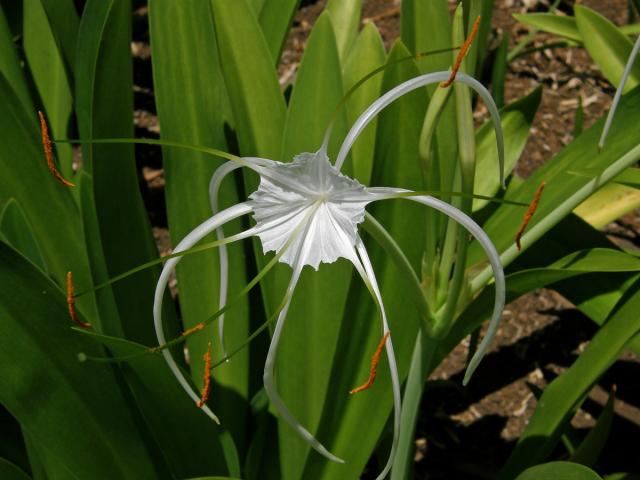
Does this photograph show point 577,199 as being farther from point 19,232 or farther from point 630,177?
point 19,232

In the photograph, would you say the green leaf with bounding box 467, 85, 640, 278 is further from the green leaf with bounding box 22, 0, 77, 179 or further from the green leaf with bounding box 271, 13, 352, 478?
the green leaf with bounding box 22, 0, 77, 179

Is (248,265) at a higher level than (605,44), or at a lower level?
lower

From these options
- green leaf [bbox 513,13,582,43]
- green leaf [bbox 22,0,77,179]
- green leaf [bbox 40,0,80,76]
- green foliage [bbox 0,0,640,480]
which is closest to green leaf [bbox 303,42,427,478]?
green foliage [bbox 0,0,640,480]

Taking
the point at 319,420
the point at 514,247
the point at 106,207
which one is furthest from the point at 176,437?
the point at 514,247

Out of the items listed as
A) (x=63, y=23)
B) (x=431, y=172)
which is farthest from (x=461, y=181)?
(x=63, y=23)

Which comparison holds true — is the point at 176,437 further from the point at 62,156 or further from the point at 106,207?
the point at 62,156

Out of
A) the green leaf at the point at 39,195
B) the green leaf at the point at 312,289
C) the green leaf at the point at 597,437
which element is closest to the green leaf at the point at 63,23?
the green leaf at the point at 39,195

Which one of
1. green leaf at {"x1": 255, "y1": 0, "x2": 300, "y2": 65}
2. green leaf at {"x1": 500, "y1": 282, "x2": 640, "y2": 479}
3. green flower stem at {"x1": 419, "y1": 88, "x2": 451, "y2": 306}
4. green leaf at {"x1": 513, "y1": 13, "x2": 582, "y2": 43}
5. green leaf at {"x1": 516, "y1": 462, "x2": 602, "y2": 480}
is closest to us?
green flower stem at {"x1": 419, "y1": 88, "x2": 451, "y2": 306}
